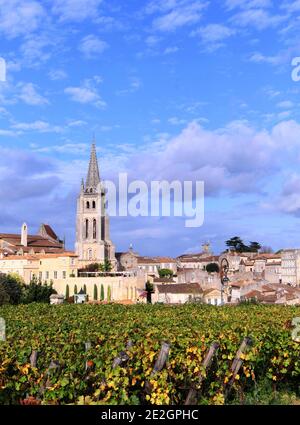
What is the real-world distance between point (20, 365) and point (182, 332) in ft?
12.7

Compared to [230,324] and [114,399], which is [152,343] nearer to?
[114,399]

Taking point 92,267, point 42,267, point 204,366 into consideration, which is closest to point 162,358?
point 204,366

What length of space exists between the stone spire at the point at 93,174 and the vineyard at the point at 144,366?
110037mm

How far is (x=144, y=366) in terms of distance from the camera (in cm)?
1008

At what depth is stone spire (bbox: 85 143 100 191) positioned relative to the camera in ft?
403

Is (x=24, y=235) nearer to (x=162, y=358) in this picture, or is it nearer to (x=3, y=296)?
(x=3, y=296)

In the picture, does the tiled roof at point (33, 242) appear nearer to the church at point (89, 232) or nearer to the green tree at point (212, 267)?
the church at point (89, 232)

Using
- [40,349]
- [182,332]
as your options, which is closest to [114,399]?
[40,349]

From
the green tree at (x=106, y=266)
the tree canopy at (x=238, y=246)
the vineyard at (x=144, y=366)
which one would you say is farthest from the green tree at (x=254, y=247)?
the vineyard at (x=144, y=366)

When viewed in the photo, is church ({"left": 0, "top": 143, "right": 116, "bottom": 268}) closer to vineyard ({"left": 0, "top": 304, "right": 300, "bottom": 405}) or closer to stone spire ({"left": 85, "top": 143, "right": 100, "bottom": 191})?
stone spire ({"left": 85, "top": 143, "right": 100, "bottom": 191})

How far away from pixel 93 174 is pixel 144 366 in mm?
115562

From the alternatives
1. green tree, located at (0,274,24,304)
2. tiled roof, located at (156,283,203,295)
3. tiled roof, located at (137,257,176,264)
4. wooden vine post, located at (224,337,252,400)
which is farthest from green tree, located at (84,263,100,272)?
wooden vine post, located at (224,337,252,400)

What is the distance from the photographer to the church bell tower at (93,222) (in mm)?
115562
